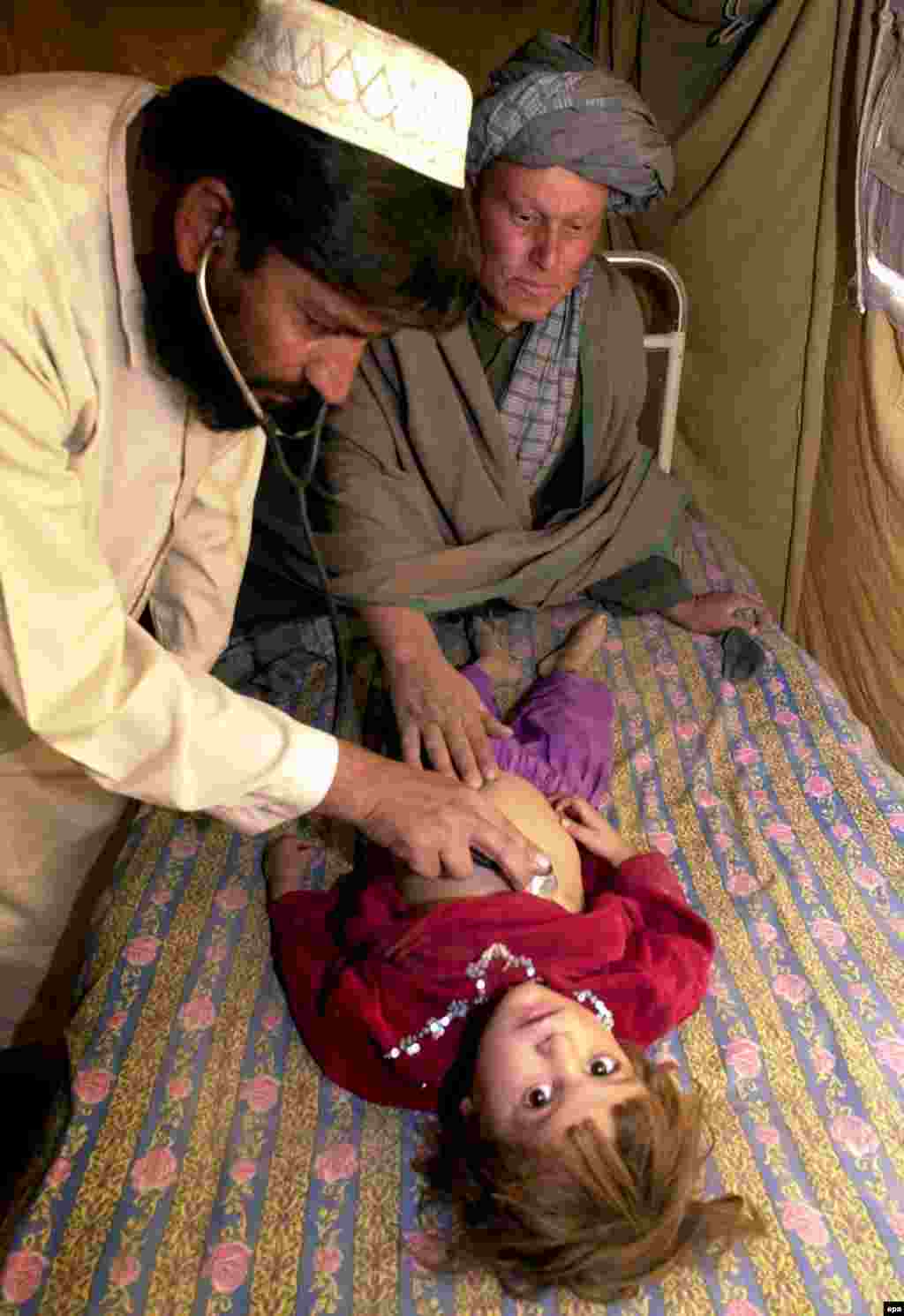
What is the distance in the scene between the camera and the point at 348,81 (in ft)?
3.07

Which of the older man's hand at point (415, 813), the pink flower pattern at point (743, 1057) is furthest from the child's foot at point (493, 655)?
the pink flower pattern at point (743, 1057)

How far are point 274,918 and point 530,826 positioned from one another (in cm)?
34

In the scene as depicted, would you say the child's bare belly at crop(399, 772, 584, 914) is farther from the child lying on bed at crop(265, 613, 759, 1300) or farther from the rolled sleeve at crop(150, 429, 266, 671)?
the rolled sleeve at crop(150, 429, 266, 671)

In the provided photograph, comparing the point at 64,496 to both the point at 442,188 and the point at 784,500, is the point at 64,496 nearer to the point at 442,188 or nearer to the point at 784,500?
the point at 442,188

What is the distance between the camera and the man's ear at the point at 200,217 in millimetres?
967

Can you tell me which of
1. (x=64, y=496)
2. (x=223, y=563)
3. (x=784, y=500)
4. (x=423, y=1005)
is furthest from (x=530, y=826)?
(x=784, y=500)

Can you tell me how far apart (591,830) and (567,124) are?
1.09 metres

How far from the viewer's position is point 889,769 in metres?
1.76

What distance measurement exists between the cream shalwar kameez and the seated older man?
0.53 meters

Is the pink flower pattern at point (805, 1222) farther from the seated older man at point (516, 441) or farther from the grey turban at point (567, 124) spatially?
the grey turban at point (567, 124)

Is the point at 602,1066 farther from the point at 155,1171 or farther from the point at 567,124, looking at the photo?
the point at 567,124

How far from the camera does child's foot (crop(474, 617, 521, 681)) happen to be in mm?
1964

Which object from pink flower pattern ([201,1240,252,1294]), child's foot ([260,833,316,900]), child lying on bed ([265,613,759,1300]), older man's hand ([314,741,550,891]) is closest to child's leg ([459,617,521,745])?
child lying on bed ([265,613,759,1300])

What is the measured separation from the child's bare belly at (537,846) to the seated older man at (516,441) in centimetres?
15
